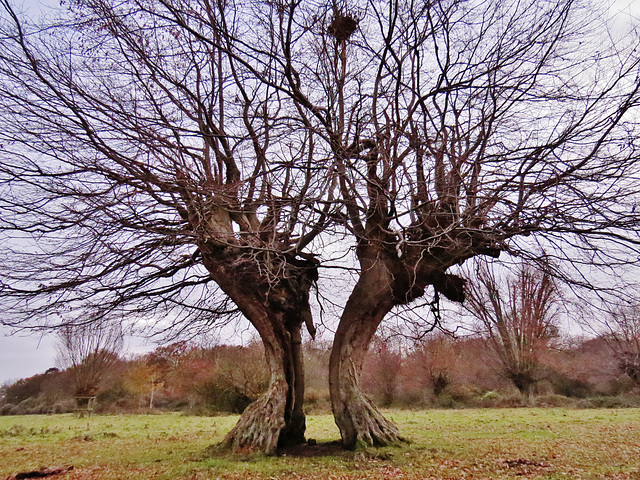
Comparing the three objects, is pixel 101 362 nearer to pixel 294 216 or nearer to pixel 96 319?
pixel 96 319

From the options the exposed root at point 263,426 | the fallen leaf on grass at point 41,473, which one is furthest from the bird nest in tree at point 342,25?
the fallen leaf on grass at point 41,473

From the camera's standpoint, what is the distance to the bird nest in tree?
246 inches

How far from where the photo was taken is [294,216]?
578 centimetres

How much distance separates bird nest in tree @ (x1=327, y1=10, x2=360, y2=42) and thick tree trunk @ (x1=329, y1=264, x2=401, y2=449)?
151 inches

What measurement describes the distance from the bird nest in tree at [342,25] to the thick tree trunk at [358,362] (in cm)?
383

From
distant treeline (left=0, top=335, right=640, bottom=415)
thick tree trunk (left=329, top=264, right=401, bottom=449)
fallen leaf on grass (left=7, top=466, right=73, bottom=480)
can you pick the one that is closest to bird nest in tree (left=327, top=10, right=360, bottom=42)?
thick tree trunk (left=329, top=264, right=401, bottom=449)

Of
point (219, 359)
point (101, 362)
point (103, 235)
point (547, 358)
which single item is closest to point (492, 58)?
point (103, 235)

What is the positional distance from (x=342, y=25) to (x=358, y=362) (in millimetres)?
5706

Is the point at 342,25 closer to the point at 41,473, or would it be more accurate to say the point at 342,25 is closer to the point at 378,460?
the point at 378,460

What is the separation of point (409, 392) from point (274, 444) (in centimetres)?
1940

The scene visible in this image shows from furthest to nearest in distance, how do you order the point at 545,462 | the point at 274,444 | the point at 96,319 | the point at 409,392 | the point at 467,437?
the point at 409,392
the point at 467,437
the point at 96,319
the point at 274,444
the point at 545,462

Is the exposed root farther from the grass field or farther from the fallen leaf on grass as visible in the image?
the fallen leaf on grass

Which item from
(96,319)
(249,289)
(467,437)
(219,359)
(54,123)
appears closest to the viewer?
(54,123)

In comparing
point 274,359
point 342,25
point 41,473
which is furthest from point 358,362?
point 342,25
